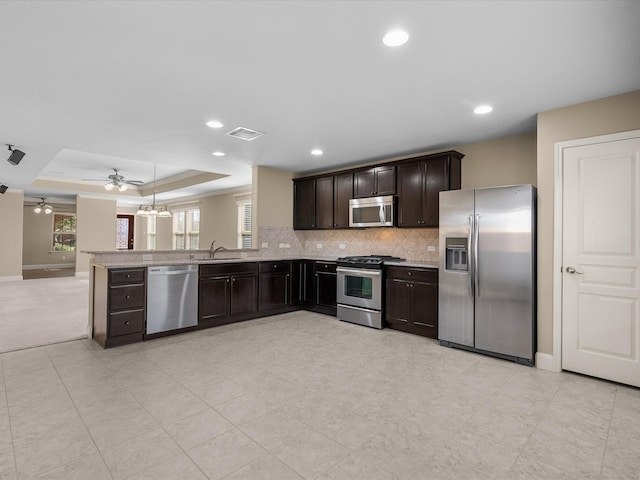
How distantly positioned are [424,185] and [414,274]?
1224 mm

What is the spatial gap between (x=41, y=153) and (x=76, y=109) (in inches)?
100

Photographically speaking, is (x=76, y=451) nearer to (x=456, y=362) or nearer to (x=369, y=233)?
(x=456, y=362)

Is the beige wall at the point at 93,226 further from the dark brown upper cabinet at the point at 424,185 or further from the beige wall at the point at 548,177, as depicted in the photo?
the beige wall at the point at 548,177

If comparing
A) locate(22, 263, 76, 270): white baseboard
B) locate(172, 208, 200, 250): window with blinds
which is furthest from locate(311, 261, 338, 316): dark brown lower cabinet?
locate(22, 263, 76, 270): white baseboard

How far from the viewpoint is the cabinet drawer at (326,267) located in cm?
552

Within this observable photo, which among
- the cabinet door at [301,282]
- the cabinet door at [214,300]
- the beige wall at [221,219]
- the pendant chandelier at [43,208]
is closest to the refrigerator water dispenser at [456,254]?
the cabinet door at [301,282]

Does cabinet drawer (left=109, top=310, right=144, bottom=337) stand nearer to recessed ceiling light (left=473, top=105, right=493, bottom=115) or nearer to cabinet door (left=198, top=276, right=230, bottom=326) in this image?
cabinet door (left=198, top=276, right=230, bottom=326)

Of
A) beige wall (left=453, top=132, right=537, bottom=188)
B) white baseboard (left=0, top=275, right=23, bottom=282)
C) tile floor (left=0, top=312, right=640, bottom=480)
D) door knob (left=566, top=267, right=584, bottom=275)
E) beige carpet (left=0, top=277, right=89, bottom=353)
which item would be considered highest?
beige wall (left=453, top=132, right=537, bottom=188)

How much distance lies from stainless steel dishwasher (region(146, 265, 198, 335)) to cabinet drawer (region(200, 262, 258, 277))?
153mm

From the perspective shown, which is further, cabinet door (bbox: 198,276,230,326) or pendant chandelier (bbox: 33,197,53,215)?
pendant chandelier (bbox: 33,197,53,215)

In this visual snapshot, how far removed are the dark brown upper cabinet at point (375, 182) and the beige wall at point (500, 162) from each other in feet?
3.15

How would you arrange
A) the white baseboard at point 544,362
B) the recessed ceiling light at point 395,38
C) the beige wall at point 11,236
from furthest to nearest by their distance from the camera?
the beige wall at point 11,236 < the white baseboard at point 544,362 < the recessed ceiling light at point 395,38

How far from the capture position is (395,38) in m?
2.23

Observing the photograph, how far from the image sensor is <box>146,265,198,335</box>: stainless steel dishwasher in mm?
4227
